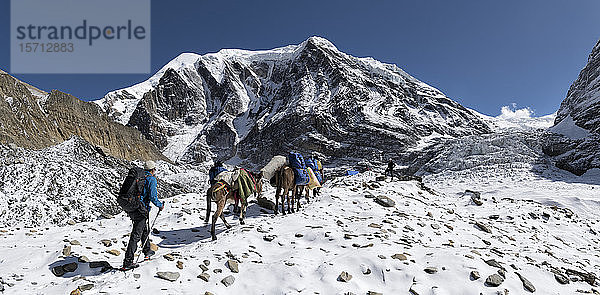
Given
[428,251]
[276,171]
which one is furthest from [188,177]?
[428,251]

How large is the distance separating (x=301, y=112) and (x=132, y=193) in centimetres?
12233

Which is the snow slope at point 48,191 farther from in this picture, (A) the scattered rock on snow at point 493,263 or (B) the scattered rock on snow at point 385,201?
(A) the scattered rock on snow at point 493,263

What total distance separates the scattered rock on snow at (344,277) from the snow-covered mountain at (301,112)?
95.3 metres

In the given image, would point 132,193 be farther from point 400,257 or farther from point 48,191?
point 48,191

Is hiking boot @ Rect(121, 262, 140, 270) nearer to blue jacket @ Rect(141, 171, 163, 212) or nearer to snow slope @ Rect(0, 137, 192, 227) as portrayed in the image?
blue jacket @ Rect(141, 171, 163, 212)

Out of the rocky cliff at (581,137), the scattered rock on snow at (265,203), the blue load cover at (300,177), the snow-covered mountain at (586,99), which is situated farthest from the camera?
the snow-covered mountain at (586,99)

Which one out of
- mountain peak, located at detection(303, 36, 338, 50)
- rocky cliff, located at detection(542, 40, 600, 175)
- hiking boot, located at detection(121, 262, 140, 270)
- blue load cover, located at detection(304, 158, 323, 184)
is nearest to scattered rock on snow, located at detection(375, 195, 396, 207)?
blue load cover, located at detection(304, 158, 323, 184)

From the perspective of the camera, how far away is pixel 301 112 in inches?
5010

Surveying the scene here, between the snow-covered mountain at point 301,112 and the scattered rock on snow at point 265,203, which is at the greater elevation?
the snow-covered mountain at point 301,112

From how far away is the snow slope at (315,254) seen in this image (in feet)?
17.0

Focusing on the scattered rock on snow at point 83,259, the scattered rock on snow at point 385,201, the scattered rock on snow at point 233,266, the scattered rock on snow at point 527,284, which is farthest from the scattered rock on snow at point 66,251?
the scattered rock on snow at point 385,201

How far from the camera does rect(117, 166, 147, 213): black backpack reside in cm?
614

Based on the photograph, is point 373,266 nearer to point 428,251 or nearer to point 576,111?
point 428,251

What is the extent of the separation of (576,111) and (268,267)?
3142 inches
